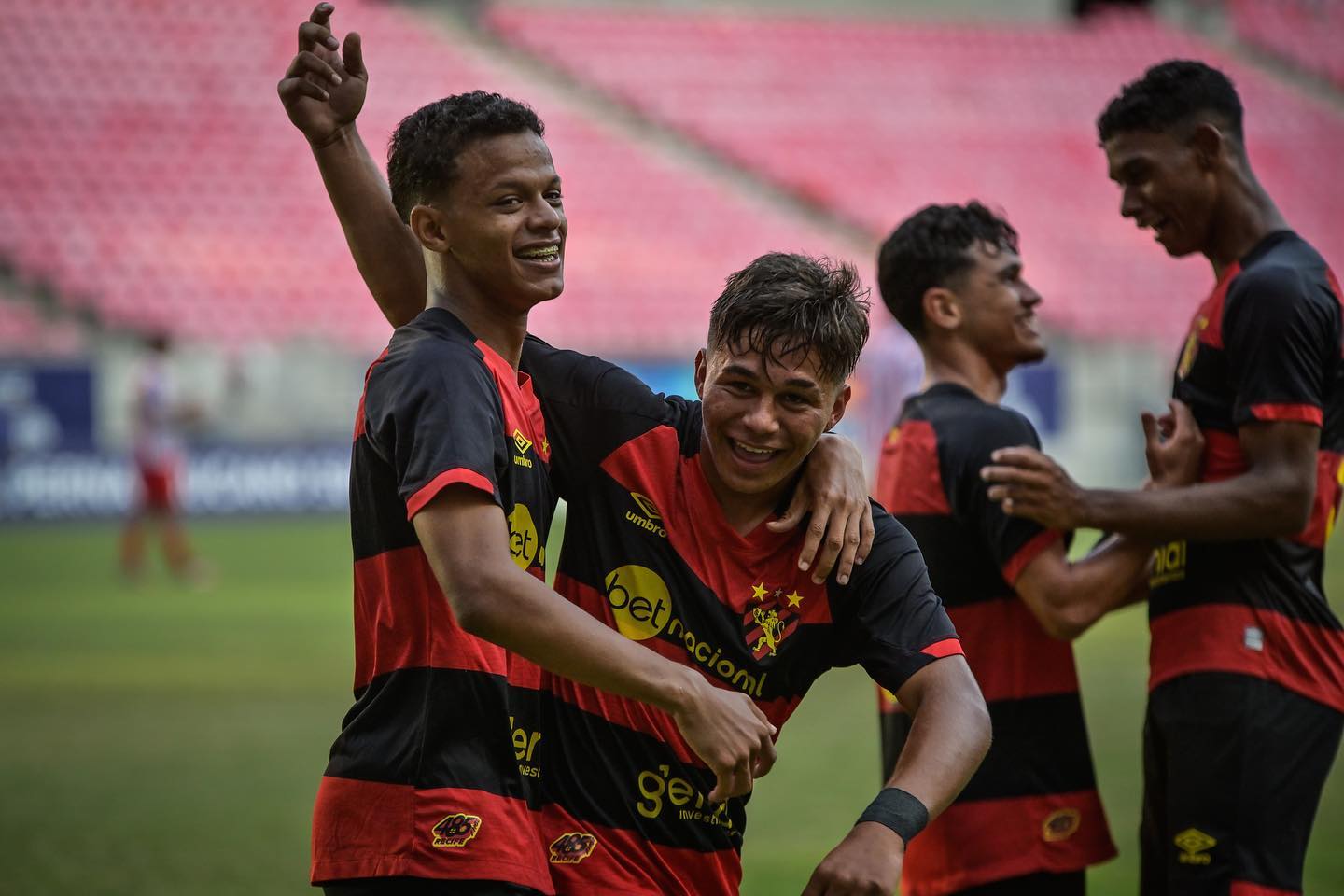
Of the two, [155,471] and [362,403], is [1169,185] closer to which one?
[362,403]

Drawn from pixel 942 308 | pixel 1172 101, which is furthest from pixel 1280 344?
pixel 942 308

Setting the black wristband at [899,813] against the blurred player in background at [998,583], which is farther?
the blurred player in background at [998,583]

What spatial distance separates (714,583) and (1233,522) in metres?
1.31

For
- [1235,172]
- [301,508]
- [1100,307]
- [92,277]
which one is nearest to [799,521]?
[1235,172]

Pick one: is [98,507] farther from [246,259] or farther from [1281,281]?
[1281,281]

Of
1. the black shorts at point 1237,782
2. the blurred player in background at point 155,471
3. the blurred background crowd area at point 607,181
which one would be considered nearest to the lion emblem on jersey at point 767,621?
the black shorts at point 1237,782

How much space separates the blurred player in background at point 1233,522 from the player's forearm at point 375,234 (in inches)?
52.9

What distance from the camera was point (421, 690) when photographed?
2428 millimetres

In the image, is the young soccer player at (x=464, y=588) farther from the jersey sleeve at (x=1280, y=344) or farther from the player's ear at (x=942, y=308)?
the jersey sleeve at (x=1280, y=344)

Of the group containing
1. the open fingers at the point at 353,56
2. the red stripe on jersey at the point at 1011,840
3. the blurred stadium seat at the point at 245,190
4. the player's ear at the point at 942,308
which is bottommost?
the red stripe on jersey at the point at 1011,840

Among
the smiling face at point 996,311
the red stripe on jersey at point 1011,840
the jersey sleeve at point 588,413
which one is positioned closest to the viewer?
the jersey sleeve at point 588,413

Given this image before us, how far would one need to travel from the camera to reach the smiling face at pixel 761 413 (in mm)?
2615

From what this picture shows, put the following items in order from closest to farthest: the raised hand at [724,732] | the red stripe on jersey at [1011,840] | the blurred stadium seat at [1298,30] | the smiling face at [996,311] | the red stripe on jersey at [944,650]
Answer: the raised hand at [724,732] < the red stripe on jersey at [944,650] < the red stripe on jersey at [1011,840] < the smiling face at [996,311] < the blurred stadium seat at [1298,30]

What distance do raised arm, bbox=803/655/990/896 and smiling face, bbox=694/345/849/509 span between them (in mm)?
439
